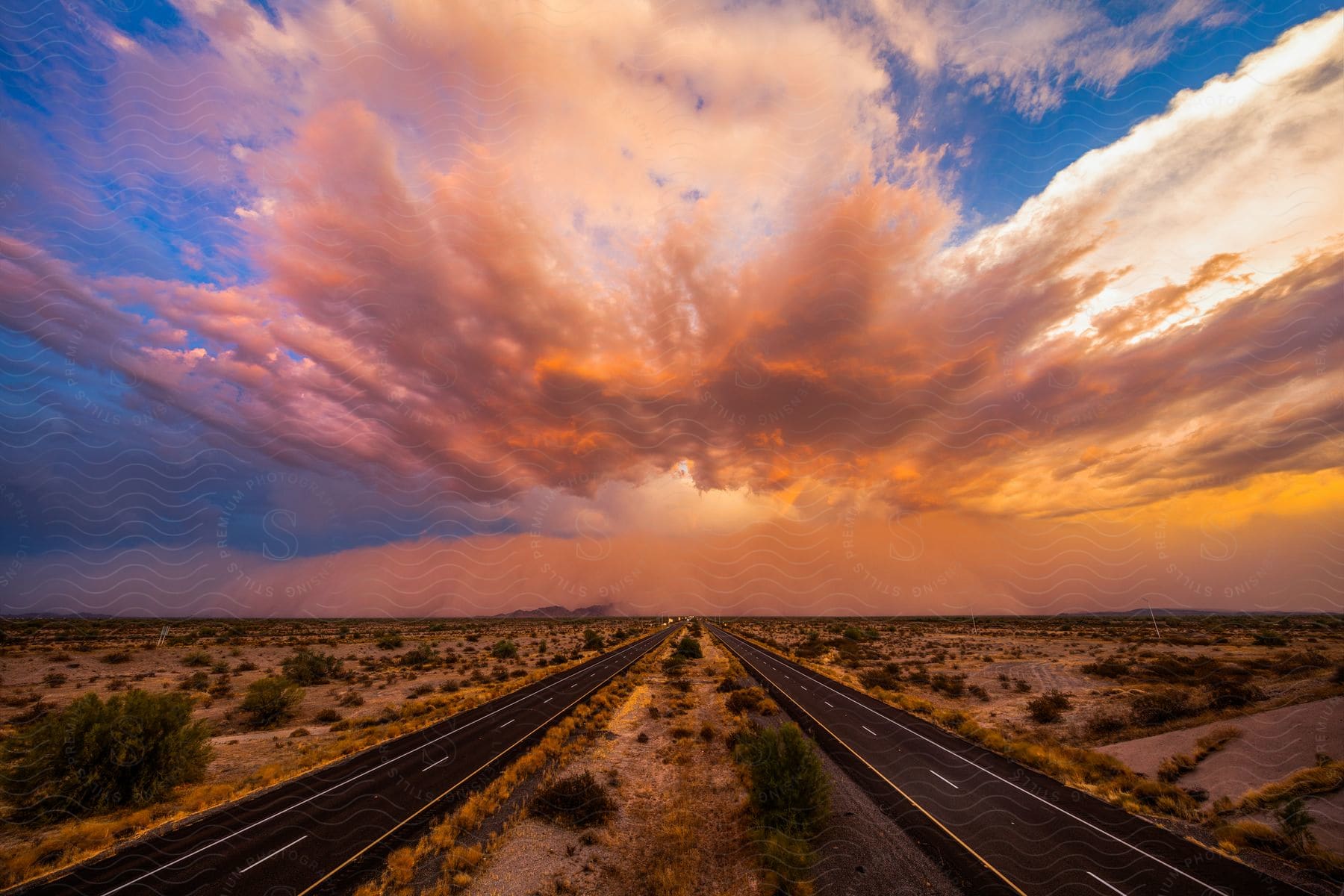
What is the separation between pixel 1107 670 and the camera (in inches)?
1358

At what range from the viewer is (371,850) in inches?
474

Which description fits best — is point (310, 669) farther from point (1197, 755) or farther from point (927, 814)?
point (1197, 755)

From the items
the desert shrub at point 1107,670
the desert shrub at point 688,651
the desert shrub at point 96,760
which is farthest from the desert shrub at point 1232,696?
the desert shrub at point 96,760

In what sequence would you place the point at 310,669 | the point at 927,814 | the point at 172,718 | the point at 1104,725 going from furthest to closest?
the point at 310,669 < the point at 1104,725 < the point at 172,718 < the point at 927,814

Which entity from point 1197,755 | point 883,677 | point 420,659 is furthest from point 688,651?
point 1197,755

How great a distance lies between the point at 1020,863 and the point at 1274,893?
15.1 feet

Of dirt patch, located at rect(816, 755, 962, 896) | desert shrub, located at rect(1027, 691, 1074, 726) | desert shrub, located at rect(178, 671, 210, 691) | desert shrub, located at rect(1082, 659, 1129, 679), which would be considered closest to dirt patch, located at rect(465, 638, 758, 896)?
dirt patch, located at rect(816, 755, 962, 896)

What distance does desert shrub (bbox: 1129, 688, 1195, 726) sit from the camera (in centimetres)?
2309

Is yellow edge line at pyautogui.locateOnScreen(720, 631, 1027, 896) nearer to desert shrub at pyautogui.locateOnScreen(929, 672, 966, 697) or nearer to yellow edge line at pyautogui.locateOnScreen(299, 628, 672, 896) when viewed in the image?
yellow edge line at pyautogui.locateOnScreen(299, 628, 672, 896)

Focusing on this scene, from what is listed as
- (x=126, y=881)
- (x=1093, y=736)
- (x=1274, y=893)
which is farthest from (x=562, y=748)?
(x=1093, y=736)

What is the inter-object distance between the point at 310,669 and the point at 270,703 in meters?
14.9

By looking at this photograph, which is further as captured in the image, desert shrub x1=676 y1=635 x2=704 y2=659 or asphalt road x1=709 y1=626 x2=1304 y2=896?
desert shrub x1=676 y1=635 x2=704 y2=659

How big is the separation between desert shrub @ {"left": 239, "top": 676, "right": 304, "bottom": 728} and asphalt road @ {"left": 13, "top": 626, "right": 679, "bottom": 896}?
31.1 ft

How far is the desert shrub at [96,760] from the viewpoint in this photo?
14648mm
